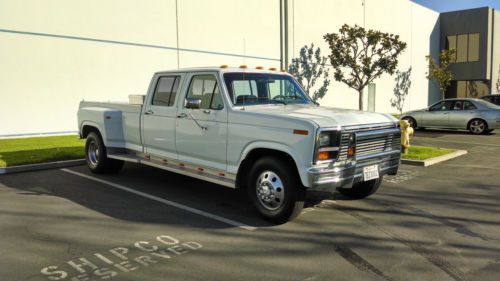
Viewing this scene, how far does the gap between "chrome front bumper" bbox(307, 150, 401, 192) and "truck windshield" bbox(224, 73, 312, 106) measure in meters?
1.64

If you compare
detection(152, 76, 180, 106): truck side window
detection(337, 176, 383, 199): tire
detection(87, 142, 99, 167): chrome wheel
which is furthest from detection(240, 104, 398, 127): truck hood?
detection(87, 142, 99, 167): chrome wheel

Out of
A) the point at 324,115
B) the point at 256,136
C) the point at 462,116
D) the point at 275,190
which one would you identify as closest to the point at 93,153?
the point at 256,136

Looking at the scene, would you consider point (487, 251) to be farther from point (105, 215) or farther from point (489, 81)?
point (489, 81)

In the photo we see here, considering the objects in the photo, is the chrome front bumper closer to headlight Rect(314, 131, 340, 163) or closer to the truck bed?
headlight Rect(314, 131, 340, 163)

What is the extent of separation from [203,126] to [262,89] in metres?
1.13

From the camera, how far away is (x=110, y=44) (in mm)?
16172

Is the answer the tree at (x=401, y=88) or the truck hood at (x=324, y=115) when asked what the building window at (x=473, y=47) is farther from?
the truck hood at (x=324, y=115)

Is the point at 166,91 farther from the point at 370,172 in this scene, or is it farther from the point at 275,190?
the point at 370,172

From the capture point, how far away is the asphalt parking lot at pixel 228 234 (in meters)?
4.23

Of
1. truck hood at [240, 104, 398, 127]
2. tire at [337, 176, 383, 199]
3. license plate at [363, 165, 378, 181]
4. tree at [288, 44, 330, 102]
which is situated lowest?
tire at [337, 176, 383, 199]

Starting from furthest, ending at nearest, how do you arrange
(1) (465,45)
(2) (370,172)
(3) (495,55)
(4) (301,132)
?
(1) (465,45) → (3) (495,55) → (2) (370,172) → (4) (301,132)

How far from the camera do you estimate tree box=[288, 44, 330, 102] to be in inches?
959

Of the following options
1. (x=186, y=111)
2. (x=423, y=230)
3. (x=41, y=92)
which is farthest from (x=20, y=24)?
(x=423, y=230)

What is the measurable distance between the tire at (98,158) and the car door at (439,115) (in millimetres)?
14533
